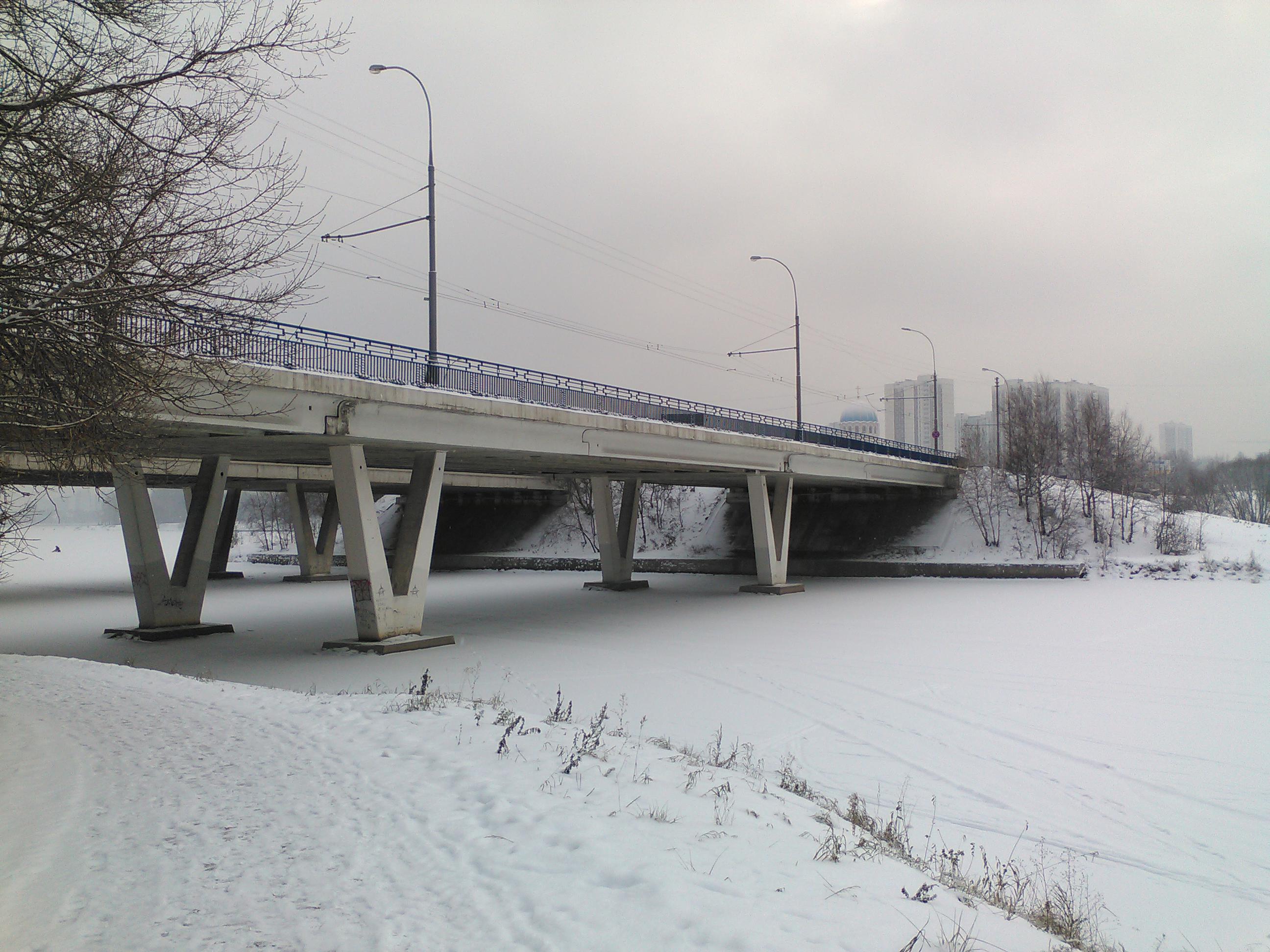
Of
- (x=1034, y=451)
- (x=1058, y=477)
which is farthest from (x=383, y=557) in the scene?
(x=1058, y=477)

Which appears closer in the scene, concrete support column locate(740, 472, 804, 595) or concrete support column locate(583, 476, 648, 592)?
concrete support column locate(740, 472, 804, 595)

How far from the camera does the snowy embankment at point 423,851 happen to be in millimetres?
5160

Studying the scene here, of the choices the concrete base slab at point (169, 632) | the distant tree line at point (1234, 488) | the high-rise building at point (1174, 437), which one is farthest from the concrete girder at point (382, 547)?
the high-rise building at point (1174, 437)

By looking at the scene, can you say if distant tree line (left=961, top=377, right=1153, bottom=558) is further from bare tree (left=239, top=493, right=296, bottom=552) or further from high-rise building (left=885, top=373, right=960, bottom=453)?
bare tree (left=239, top=493, right=296, bottom=552)

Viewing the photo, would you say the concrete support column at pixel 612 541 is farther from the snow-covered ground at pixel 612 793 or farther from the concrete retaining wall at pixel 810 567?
the snow-covered ground at pixel 612 793

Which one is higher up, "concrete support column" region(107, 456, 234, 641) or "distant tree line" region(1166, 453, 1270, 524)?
"distant tree line" region(1166, 453, 1270, 524)

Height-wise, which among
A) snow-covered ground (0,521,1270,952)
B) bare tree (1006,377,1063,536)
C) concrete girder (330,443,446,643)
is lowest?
snow-covered ground (0,521,1270,952)

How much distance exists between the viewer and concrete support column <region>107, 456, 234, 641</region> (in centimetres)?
2573

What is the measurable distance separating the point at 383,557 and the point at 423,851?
59.5ft

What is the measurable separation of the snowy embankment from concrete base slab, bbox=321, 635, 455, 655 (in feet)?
41.3

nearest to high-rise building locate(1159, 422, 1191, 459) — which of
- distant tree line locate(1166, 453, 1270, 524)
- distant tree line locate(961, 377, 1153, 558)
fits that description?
distant tree line locate(1166, 453, 1270, 524)

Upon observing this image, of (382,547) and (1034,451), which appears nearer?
(382,547)

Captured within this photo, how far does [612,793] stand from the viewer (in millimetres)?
7527

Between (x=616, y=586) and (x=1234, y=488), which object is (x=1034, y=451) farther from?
(x=1234, y=488)
